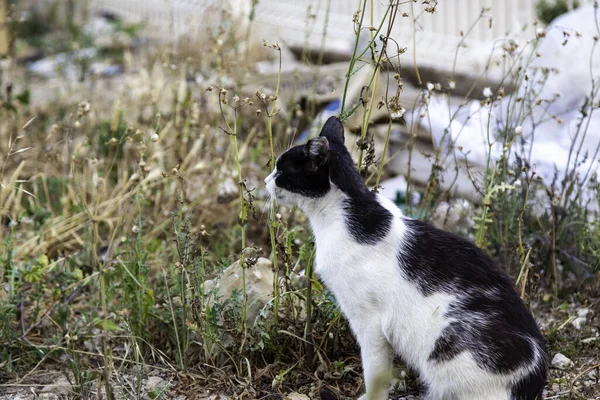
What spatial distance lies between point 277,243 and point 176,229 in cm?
37

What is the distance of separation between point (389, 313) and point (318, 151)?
551 mm

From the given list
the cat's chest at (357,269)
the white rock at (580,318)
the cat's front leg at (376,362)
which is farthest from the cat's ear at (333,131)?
the white rock at (580,318)

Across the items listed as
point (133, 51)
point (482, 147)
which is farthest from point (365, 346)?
point (133, 51)

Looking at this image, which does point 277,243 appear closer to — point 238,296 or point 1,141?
point 238,296

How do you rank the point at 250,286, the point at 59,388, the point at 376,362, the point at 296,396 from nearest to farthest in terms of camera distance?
the point at 376,362 → the point at 296,396 → the point at 59,388 → the point at 250,286

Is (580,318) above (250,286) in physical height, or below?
below

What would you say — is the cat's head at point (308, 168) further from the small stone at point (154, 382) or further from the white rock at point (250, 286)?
the small stone at point (154, 382)

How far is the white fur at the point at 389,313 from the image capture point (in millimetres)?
2473

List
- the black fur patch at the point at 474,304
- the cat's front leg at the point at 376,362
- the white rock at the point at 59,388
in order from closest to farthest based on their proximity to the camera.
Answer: the black fur patch at the point at 474,304 < the cat's front leg at the point at 376,362 < the white rock at the point at 59,388

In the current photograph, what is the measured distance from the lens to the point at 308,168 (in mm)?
2576

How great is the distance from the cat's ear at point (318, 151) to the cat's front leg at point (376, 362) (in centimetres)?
57

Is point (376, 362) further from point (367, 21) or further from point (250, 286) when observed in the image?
point (367, 21)

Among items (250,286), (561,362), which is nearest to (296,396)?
(250,286)

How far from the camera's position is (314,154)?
251 cm
